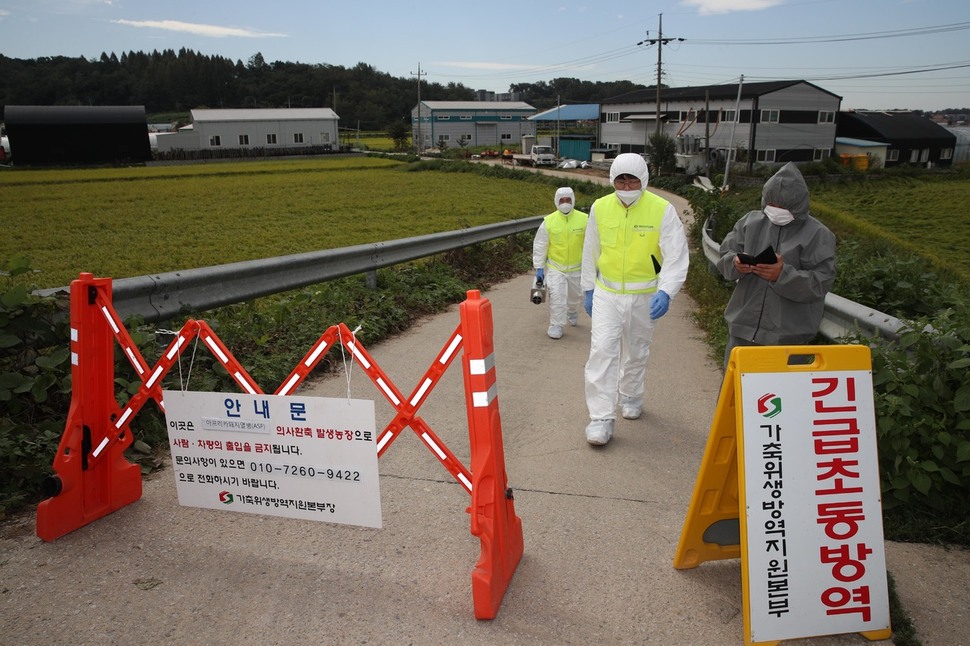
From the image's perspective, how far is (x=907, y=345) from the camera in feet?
14.4

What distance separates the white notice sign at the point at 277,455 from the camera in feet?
12.2

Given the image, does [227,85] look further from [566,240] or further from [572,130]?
[566,240]

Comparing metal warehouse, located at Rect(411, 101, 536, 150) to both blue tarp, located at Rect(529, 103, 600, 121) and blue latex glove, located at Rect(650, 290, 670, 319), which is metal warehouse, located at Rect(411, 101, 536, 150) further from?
blue latex glove, located at Rect(650, 290, 670, 319)

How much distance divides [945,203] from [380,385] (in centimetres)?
4885

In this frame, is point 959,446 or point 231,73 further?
point 231,73

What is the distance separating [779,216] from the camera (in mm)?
4547

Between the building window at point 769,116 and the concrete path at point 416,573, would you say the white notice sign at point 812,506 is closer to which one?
the concrete path at point 416,573

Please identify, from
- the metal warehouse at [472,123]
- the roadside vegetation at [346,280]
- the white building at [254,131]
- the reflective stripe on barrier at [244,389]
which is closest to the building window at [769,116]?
the roadside vegetation at [346,280]

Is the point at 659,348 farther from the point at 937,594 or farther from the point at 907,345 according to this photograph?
the point at 937,594

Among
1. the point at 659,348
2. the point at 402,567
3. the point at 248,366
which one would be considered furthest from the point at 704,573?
the point at 659,348

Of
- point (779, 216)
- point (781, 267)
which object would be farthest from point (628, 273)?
point (781, 267)

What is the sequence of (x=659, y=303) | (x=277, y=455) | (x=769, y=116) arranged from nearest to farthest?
(x=277, y=455) < (x=659, y=303) < (x=769, y=116)

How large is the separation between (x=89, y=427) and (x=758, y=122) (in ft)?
216

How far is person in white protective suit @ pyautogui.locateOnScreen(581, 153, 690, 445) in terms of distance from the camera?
5.68 metres
